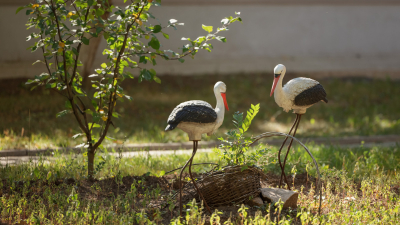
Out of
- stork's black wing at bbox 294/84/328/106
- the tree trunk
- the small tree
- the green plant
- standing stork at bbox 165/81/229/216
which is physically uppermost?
the small tree

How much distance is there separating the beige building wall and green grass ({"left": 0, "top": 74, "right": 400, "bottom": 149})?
2.10 feet

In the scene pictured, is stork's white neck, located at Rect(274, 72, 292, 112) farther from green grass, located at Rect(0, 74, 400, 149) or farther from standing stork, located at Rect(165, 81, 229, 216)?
green grass, located at Rect(0, 74, 400, 149)

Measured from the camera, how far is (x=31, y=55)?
1089 cm

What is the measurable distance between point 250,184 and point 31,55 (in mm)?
8972

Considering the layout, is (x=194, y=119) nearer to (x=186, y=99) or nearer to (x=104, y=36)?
(x=104, y=36)

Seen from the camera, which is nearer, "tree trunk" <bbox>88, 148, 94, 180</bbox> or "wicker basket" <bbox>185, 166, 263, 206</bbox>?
"wicker basket" <bbox>185, 166, 263, 206</bbox>

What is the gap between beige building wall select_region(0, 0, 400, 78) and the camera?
11602 mm

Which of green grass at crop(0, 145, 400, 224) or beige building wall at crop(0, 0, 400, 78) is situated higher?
beige building wall at crop(0, 0, 400, 78)

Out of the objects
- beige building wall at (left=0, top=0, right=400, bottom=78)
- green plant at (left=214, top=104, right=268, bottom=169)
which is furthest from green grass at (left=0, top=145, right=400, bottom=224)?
beige building wall at (left=0, top=0, right=400, bottom=78)

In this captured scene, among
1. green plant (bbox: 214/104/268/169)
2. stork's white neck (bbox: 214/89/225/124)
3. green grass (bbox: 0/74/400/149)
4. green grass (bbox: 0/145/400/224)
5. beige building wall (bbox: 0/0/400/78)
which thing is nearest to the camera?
green grass (bbox: 0/145/400/224)

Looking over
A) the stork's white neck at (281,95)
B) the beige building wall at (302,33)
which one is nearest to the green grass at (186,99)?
the beige building wall at (302,33)

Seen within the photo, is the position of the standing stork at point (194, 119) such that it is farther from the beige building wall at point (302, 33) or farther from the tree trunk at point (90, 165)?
the beige building wall at point (302, 33)

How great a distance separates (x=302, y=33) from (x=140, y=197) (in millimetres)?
9260

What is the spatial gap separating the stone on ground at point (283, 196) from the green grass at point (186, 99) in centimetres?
344
